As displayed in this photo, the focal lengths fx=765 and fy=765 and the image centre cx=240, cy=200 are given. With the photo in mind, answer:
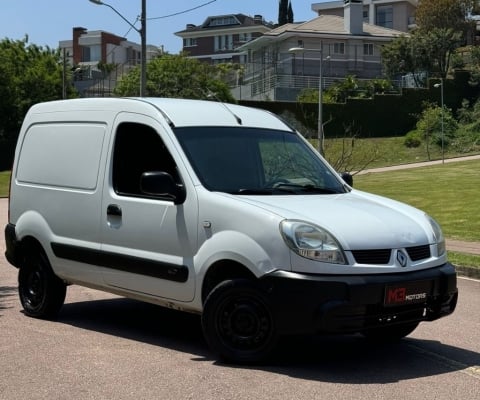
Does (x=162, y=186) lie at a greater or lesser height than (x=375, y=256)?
greater

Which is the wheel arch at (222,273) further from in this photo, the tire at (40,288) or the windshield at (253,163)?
the tire at (40,288)

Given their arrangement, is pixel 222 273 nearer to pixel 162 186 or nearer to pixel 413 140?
pixel 162 186

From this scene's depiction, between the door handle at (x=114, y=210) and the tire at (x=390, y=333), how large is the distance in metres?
2.37

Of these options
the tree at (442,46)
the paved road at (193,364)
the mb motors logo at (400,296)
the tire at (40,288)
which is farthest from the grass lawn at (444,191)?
the tree at (442,46)

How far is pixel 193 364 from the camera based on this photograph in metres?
5.84

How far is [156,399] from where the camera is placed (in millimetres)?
4941

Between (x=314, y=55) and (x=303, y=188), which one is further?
(x=314, y=55)

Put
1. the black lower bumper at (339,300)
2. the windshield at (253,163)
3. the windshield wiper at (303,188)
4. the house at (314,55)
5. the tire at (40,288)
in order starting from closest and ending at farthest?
1. the black lower bumper at (339,300)
2. the windshield at (253,163)
3. the windshield wiper at (303,188)
4. the tire at (40,288)
5. the house at (314,55)

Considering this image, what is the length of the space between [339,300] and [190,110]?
2324mm

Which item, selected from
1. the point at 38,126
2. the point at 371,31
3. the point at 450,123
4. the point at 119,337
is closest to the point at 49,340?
the point at 119,337

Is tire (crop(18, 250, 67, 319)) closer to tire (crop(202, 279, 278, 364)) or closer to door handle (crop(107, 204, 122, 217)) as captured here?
door handle (crop(107, 204, 122, 217))

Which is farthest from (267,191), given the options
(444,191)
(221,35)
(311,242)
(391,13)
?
(221,35)

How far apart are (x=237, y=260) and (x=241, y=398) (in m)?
1.10

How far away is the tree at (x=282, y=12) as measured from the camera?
343 feet
